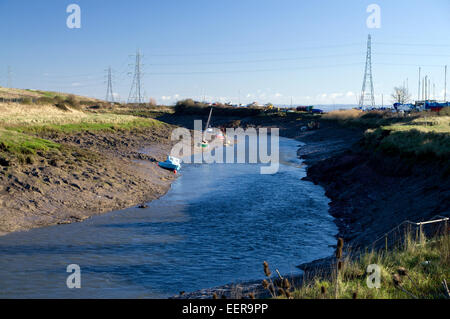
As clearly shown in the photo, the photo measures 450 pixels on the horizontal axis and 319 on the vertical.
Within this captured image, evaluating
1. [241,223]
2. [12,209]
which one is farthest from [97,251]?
[241,223]

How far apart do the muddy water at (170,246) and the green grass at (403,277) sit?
4833 millimetres

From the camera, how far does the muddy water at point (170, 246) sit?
13.7 metres

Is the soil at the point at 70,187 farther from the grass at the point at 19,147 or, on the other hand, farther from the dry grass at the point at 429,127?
the dry grass at the point at 429,127

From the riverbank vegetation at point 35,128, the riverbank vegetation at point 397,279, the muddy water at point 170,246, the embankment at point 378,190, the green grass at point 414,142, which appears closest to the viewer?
the riverbank vegetation at point 397,279

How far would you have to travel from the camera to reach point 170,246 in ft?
57.9

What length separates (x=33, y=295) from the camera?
12.7m

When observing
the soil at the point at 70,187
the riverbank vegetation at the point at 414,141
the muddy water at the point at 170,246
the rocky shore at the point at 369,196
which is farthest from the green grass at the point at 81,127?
the riverbank vegetation at the point at 414,141

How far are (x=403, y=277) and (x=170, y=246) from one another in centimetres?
1057

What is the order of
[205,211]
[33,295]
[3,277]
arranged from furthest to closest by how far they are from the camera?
[205,211] < [3,277] < [33,295]

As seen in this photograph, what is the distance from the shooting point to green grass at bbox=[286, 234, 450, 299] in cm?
803

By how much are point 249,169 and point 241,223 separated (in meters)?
21.4

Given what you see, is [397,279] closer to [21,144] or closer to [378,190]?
[378,190]

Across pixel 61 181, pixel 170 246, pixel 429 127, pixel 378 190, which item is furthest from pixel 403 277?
pixel 429 127
